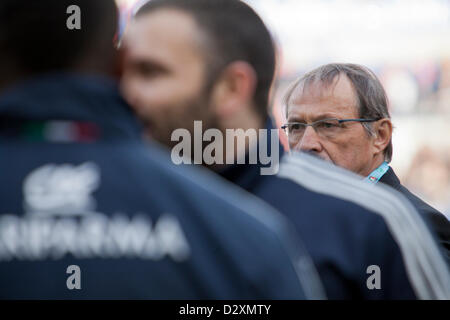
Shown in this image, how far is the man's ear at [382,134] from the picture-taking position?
3.11 m

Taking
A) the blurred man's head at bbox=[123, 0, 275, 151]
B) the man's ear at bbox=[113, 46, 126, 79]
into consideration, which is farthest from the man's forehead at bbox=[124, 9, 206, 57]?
the man's ear at bbox=[113, 46, 126, 79]

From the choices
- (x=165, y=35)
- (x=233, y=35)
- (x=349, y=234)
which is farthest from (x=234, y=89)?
(x=349, y=234)

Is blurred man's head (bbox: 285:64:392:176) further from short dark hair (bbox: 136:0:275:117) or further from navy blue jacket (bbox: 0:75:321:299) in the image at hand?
navy blue jacket (bbox: 0:75:321:299)

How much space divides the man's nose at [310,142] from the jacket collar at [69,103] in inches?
72.7

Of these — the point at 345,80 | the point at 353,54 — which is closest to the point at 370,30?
the point at 353,54

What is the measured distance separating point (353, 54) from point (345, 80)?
975 centimetres

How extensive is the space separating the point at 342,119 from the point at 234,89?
1187 millimetres

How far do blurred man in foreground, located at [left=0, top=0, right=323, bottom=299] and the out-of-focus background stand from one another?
9.48m

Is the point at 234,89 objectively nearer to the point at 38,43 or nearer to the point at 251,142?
the point at 251,142

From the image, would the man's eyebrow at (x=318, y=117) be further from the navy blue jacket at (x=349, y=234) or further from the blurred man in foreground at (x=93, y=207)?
the blurred man in foreground at (x=93, y=207)

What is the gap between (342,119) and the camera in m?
3.06

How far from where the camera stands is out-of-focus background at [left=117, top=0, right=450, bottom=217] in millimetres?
11430

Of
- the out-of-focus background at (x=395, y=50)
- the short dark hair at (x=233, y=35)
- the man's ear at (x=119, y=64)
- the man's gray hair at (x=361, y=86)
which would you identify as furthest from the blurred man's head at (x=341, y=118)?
the out-of-focus background at (x=395, y=50)
